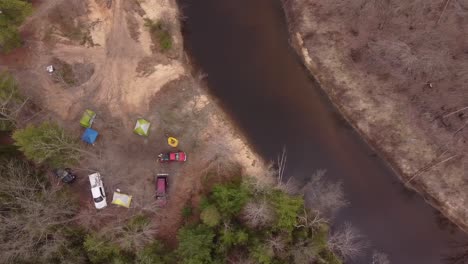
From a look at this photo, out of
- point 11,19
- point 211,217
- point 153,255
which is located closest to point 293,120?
point 211,217

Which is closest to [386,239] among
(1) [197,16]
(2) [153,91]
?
(2) [153,91]

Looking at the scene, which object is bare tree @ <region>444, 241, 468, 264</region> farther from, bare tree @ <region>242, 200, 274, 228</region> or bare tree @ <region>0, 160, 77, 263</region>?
bare tree @ <region>0, 160, 77, 263</region>

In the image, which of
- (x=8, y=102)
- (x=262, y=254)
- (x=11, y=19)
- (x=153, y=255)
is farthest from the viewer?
(x=11, y=19)

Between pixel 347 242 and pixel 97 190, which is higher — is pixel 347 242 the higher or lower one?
the lower one

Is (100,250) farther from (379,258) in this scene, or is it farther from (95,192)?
(379,258)

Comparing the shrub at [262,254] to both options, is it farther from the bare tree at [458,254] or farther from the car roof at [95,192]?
the bare tree at [458,254]

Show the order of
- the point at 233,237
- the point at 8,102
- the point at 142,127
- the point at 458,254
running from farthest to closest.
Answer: the point at 458,254, the point at 142,127, the point at 8,102, the point at 233,237
